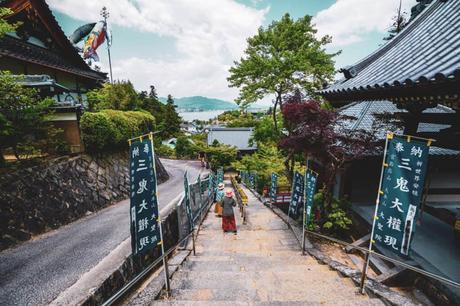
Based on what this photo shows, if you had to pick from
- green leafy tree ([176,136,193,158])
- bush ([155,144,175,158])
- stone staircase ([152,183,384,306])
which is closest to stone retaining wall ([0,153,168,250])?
stone staircase ([152,183,384,306])

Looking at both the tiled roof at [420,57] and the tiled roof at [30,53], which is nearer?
the tiled roof at [420,57]

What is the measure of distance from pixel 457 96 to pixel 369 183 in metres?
7.20

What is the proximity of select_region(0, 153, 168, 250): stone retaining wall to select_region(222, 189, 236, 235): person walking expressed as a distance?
652 centimetres

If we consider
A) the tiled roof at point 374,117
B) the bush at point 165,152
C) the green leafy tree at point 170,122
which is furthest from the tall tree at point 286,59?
the green leafy tree at point 170,122

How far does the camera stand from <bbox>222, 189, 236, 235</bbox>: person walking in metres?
8.55

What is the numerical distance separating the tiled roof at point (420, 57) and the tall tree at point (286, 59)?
33.3 ft

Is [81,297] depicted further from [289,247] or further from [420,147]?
[420,147]

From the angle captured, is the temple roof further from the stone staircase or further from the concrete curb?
the concrete curb

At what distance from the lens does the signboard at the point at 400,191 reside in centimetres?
357

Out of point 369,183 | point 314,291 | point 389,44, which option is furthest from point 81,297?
point 369,183

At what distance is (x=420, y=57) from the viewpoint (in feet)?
13.6

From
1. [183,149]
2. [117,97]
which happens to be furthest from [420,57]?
[183,149]

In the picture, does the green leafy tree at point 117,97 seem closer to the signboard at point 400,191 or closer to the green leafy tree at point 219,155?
the green leafy tree at point 219,155

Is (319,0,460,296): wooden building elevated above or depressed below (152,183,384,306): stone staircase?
above
